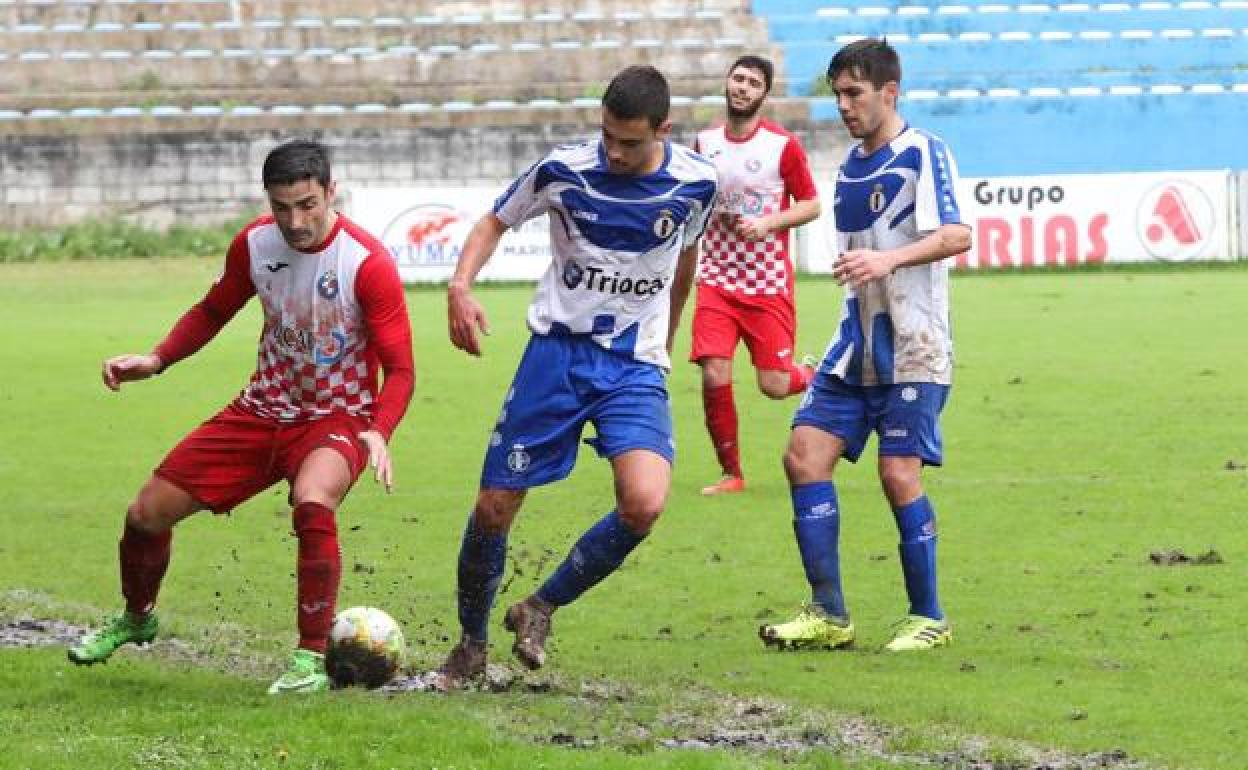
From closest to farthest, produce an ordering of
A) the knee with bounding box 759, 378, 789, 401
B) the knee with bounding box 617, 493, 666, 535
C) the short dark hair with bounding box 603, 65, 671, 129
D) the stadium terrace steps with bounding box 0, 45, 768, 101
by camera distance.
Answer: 1. the short dark hair with bounding box 603, 65, 671, 129
2. the knee with bounding box 617, 493, 666, 535
3. the knee with bounding box 759, 378, 789, 401
4. the stadium terrace steps with bounding box 0, 45, 768, 101

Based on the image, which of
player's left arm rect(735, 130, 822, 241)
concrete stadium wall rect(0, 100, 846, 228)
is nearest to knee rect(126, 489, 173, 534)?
player's left arm rect(735, 130, 822, 241)

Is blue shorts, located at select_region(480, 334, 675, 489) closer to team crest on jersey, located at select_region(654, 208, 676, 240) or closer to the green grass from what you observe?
team crest on jersey, located at select_region(654, 208, 676, 240)

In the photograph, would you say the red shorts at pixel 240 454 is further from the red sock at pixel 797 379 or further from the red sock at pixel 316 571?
the red sock at pixel 797 379

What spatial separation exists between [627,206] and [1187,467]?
6455 millimetres

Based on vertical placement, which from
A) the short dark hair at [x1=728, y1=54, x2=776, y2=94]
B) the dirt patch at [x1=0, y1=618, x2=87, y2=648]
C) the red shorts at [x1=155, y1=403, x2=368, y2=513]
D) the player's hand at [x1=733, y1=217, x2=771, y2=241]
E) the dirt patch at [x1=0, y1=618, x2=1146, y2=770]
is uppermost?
the short dark hair at [x1=728, y1=54, x2=776, y2=94]

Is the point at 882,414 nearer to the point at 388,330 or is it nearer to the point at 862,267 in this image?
the point at 862,267

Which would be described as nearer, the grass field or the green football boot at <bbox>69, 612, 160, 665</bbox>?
the grass field

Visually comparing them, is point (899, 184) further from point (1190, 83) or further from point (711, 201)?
point (1190, 83)

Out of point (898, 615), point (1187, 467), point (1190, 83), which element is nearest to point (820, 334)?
point (1187, 467)

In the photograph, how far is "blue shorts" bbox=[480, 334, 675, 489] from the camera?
25.0ft

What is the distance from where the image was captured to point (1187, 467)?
13.1 meters

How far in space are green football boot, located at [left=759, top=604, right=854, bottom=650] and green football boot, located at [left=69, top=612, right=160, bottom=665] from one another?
2.21 meters

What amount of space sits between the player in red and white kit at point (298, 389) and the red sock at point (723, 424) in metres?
5.07

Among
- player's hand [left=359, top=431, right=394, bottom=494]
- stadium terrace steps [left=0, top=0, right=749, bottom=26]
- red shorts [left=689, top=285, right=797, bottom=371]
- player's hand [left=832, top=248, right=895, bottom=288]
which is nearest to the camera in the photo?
player's hand [left=359, top=431, right=394, bottom=494]
